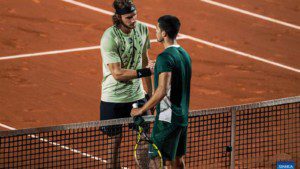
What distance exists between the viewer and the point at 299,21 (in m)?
18.9

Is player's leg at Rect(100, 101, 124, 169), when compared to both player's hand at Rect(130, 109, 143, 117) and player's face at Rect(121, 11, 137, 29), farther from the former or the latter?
player's face at Rect(121, 11, 137, 29)

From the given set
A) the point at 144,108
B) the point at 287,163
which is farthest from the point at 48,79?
the point at 144,108

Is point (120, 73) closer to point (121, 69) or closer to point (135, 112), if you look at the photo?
point (121, 69)

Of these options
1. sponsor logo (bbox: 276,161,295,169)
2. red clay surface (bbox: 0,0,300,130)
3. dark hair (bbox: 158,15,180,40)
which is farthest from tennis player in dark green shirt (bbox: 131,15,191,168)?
red clay surface (bbox: 0,0,300,130)

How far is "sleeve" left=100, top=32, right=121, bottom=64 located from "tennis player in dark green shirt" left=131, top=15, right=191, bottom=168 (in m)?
0.84

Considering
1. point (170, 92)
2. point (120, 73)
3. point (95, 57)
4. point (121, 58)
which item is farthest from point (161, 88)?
point (95, 57)

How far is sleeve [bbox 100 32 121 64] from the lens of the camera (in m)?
11.0

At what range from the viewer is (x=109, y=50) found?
10969 millimetres

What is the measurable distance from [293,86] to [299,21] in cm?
302

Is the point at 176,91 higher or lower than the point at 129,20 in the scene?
lower

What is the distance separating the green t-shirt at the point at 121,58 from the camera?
11000mm

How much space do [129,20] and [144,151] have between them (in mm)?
1547

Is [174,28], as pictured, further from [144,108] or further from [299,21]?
[299,21]

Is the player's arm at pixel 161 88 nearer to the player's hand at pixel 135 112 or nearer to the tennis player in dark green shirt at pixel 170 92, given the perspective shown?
the tennis player in dark green shirt at pixel 170 92
